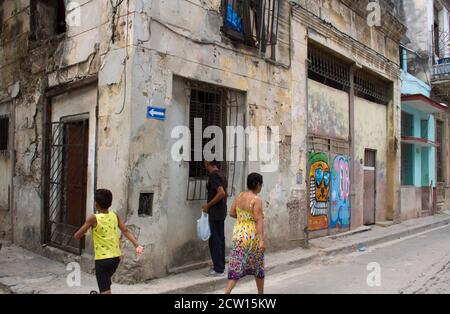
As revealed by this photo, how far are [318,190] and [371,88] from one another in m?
4.93

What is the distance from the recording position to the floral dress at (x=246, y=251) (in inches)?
193

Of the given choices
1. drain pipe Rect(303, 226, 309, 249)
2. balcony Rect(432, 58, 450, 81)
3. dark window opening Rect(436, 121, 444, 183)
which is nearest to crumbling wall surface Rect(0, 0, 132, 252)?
drain pipe Rect(303, 226, 309, 249)

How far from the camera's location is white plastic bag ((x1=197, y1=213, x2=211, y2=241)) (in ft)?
20.7

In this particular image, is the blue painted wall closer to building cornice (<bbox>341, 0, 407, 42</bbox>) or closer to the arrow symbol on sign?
building cornice (<bbox>341, 0, 407, 42</bbox>)

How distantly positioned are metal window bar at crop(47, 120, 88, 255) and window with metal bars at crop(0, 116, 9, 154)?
80.6 inches

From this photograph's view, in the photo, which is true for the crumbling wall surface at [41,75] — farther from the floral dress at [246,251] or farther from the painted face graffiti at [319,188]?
the painted face graffiti at [319,188]

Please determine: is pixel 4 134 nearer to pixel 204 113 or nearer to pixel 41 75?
pixel 41 75

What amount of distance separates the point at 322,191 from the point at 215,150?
3888 mm

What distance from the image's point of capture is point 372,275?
7.00 meters

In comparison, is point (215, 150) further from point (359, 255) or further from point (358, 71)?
point (358, 71)

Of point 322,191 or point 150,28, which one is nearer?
point 150,28

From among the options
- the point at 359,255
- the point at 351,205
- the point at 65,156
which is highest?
the point at 65,156

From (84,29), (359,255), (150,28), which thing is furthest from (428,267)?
(84,29)

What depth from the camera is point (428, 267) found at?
766cm
